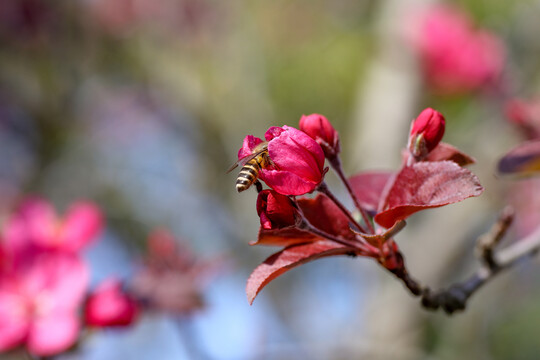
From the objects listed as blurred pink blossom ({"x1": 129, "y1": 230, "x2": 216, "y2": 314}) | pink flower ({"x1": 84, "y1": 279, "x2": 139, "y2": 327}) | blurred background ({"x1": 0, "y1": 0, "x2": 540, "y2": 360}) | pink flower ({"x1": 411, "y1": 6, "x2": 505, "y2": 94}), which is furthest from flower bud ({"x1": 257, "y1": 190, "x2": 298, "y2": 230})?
pink flower ({"x1": 411, "y1": 6, "x2": 505, "y2": 94})

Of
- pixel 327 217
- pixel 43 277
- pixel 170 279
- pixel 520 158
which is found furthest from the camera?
pixel 170 279

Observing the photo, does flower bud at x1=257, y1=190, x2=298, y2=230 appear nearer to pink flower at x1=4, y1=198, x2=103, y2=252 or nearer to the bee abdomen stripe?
the bee abdomen stripe

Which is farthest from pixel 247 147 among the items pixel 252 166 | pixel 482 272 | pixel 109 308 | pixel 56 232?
pixel 56 232

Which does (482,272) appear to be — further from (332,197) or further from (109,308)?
(109,308)

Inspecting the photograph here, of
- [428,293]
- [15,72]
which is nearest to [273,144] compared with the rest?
[428,293]

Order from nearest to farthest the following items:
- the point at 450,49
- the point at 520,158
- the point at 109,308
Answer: the point at 520,158 < the point at 109,308 < the point at 450,49

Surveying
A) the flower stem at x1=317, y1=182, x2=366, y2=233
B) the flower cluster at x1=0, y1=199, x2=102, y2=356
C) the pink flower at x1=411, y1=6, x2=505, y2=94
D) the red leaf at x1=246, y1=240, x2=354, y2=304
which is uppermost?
the pink flower at x1=411, y1=6, x2=505, y2=94

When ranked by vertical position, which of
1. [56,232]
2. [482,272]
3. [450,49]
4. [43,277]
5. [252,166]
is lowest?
[482,272]

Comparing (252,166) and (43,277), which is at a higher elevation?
(43,277)
